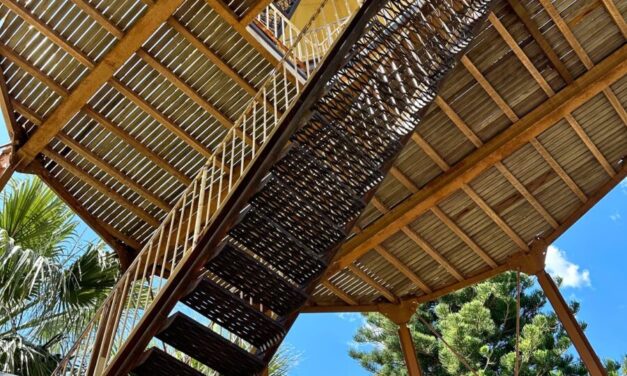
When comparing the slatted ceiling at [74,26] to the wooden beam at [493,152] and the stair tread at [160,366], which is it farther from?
the wooden beam at [493,152]

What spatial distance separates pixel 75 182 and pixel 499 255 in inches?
242

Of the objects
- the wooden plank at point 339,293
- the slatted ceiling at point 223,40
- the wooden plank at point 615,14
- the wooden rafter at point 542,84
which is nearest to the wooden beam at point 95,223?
the slatted ceiling at point 223,40

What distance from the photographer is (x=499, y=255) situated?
1162cm

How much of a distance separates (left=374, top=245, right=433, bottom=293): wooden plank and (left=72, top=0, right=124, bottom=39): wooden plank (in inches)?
193

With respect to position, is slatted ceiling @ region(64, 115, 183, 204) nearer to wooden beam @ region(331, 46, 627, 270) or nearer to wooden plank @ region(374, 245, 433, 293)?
wooden beam @ region(331, 46, 627, 270)

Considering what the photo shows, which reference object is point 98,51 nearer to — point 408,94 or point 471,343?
point 408,94

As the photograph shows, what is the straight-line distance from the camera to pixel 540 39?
911cm

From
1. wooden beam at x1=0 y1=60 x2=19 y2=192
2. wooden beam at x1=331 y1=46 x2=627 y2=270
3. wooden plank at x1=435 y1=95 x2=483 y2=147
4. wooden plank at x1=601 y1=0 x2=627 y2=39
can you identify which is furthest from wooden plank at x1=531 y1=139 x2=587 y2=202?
wooden beam at x1=0 y1=60 x2=19 y2=192

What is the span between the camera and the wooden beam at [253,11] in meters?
8.45

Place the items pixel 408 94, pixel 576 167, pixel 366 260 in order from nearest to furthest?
pixel 408 94 < pixel 576 167 < pixel 366 260

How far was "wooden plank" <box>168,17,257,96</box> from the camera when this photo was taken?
8.72m

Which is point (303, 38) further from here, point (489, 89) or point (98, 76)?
point (98, 76)

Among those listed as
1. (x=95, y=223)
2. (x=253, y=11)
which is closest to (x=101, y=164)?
(x=95, y=223)

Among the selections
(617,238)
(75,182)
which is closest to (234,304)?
(75,182)
